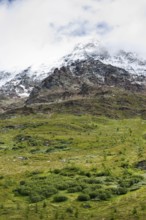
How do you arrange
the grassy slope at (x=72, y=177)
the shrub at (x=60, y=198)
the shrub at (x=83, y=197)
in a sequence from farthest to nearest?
the shrub at (x=83, y=197) < the shrub at (x=60, y=198) < the grassy slope at (x=72, y=177)

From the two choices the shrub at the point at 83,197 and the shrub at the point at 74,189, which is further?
the shrub at the point at 74,189

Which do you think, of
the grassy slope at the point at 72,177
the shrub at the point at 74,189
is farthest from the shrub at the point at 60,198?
the shrub at the point at 74,189

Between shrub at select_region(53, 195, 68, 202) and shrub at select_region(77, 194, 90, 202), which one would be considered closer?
shrub at select_region(53, 195, 68, 202)

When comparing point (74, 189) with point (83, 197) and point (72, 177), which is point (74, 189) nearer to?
point (83, 197)

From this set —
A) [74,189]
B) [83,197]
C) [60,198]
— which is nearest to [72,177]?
[74,189]

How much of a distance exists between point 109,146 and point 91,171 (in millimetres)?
53825

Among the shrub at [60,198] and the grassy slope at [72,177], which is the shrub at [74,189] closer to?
the grassy slope at [72,177]

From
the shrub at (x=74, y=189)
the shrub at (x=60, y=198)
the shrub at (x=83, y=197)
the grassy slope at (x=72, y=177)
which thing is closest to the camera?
the grassy slope at (x=72, y=177)

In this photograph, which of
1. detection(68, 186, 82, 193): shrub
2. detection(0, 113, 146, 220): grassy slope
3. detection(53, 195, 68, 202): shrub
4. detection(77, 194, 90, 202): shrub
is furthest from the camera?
detection(68, 186, 82, 193): shrub

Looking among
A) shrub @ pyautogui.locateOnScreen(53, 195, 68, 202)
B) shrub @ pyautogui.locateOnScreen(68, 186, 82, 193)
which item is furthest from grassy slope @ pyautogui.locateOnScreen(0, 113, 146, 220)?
shrub @ pyautogui.locateOnScreen(68, 186, 82, 193)

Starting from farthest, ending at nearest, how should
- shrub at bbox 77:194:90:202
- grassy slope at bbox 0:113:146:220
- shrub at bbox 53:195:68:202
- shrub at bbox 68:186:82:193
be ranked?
shrub at bbox 68:186:82:193
shrub at bbox 77:194:90:202
shrub at bbox 53:195:68:202
grassy slope at bbox 0:113:146:220

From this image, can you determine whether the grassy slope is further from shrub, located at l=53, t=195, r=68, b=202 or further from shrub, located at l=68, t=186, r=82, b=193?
shrub, located at l=68, t=186, r=82, b=193

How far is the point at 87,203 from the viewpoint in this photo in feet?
172

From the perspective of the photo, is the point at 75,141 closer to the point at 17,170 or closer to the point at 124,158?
the point at 124,158
